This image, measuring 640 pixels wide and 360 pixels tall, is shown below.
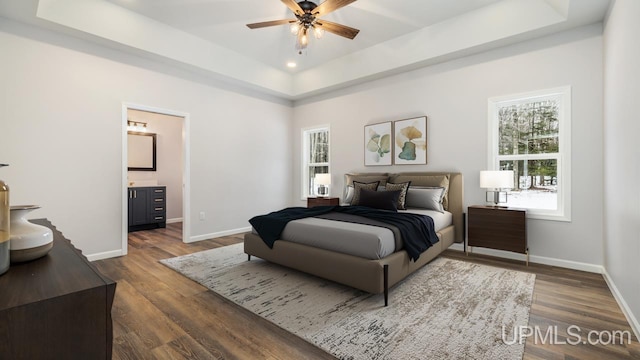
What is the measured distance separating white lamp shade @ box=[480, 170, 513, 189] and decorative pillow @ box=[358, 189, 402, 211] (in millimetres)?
1052

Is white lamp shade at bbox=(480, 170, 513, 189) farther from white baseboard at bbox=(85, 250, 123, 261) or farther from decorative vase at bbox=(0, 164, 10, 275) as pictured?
white baseboard at bbox=(85, 250, 123, 261)

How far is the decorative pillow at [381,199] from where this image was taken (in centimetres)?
393

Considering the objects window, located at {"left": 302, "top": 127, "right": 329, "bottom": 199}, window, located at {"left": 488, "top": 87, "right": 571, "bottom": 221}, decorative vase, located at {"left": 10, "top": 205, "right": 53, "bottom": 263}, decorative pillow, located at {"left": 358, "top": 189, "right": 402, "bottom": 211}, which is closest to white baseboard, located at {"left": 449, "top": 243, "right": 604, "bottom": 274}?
window, located at {"left": 488, "top": 87, "right": 571, "bottom": 221}

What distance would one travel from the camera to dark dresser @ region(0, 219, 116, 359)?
2.50 ft

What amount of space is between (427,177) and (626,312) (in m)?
2.44

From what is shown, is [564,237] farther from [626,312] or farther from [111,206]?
[111,206]

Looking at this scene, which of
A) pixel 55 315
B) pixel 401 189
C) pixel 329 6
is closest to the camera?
pixel 55 315

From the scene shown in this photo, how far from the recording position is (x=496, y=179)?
3.57 meters

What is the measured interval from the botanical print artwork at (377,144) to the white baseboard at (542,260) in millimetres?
1779

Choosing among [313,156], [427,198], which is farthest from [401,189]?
[313,156]

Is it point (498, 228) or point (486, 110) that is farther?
point (486, 110)

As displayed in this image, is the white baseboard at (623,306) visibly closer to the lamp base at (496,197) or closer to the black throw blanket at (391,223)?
the lamp base at (496,197)

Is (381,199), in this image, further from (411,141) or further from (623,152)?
(623,152)

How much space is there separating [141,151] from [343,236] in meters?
5.56
